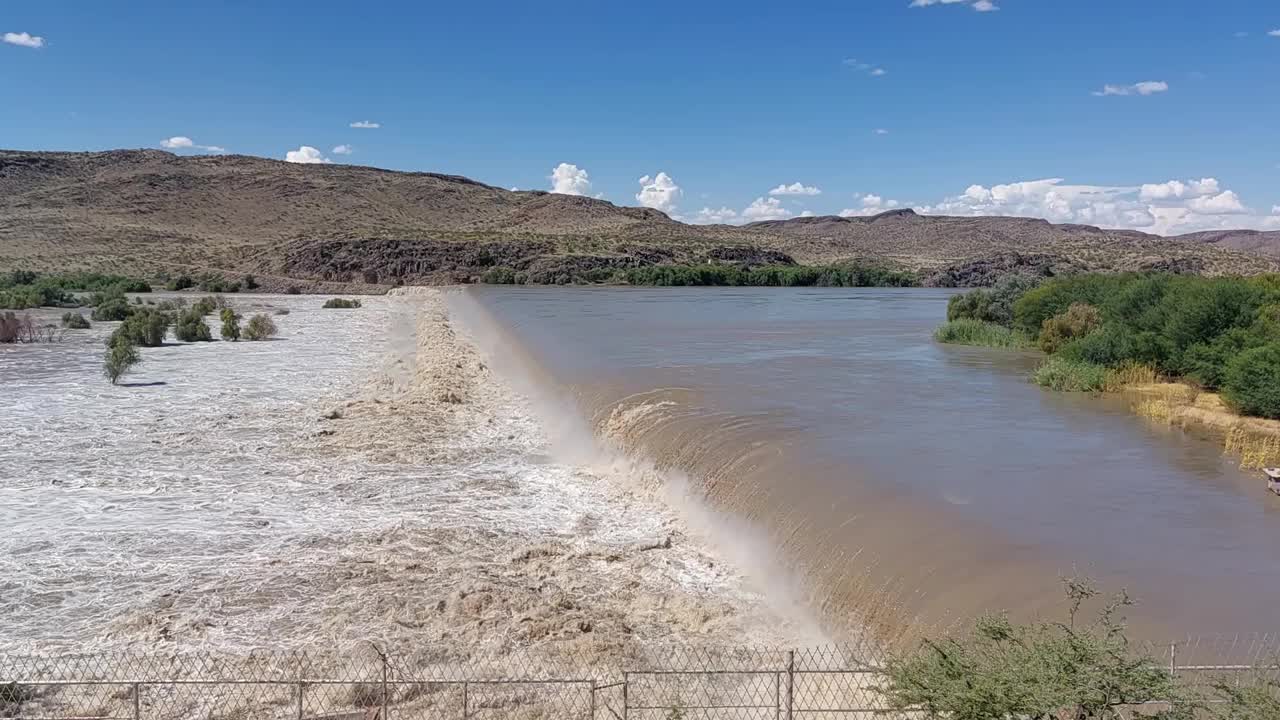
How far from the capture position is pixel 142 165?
135250mm

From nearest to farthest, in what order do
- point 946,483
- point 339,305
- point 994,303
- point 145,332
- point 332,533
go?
point 332,533, point 946,483, point 145,332, point 994,303, point 339,305

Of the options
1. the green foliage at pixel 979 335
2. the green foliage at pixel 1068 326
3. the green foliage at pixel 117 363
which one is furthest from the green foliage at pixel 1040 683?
the green foliage at pixel 979 335

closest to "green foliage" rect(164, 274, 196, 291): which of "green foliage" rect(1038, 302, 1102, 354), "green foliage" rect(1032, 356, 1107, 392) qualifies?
"green foliage" rect(1038, 302, 1102, 354)

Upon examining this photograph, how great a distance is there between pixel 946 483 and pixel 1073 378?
11418 millimetres

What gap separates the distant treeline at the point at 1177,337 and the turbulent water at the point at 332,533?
37.7 feet

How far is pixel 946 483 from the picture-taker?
13.2m

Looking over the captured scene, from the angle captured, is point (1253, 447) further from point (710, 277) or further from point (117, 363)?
point (710, 277)

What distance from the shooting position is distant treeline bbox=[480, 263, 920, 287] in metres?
93.4

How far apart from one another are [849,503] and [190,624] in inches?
280

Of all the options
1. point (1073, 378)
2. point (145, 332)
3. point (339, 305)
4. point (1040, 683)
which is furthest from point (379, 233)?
point (1040, 683)

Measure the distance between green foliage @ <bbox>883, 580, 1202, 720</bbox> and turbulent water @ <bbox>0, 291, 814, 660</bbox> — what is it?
3.19 m

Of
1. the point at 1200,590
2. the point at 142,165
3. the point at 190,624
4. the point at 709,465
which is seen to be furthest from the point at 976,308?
the point at 142,165

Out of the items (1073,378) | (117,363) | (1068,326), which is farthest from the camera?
(1068,326)

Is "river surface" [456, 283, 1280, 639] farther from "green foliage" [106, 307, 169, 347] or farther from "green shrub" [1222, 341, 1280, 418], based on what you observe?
"green foliage" [106, 307, 169, 347]
